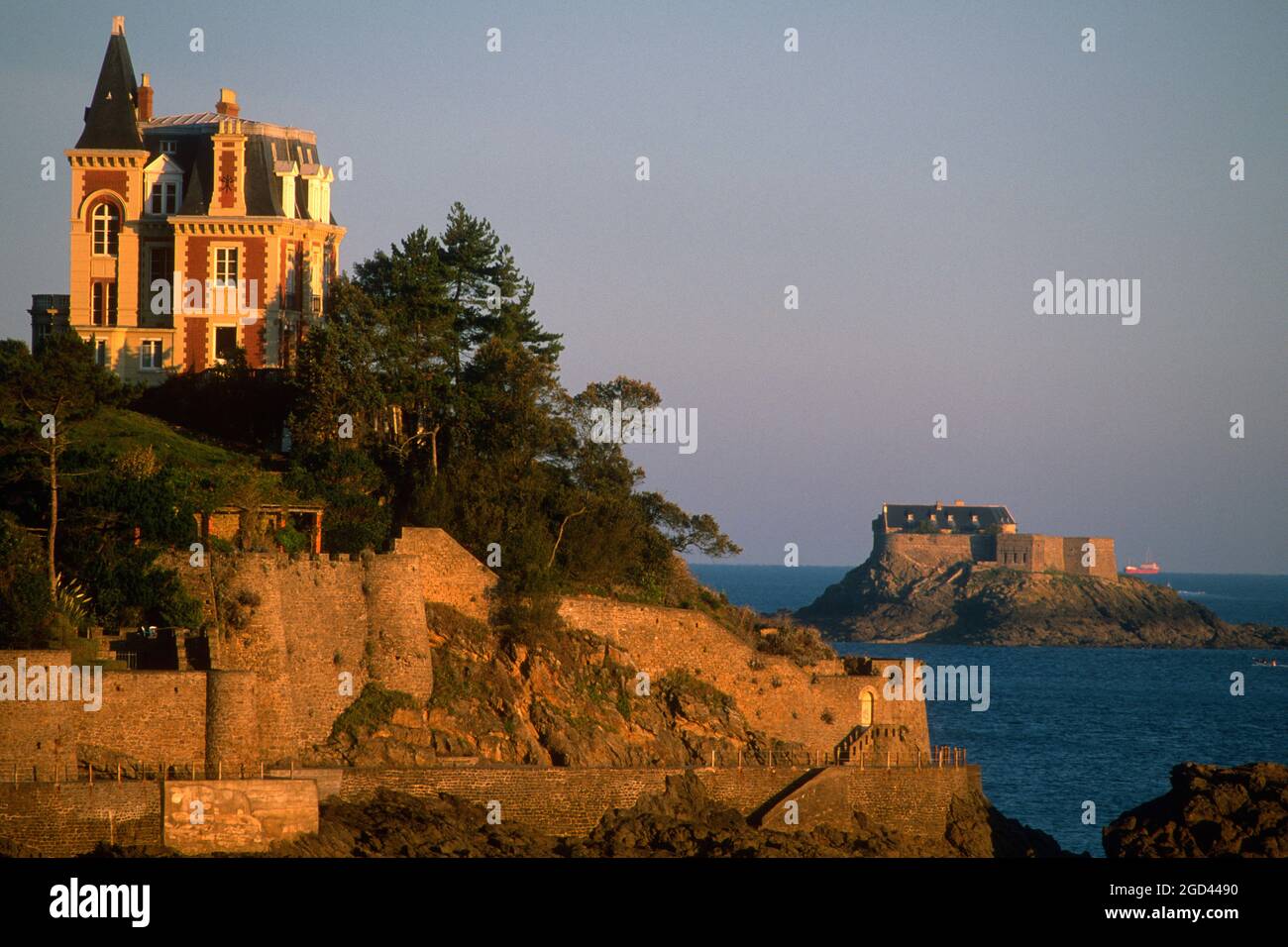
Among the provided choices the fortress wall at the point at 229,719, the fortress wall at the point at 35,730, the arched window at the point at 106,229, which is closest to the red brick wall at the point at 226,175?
the arched window at the point at 106,229

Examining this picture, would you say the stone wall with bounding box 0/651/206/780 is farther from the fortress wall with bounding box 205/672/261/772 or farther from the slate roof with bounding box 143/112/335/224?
the slate roof with bounding box 143/112/335/224

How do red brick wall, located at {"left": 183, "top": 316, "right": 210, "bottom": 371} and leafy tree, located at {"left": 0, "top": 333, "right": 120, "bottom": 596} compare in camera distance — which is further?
red brick wall, located at {"left": 183, "top": 316, "right": 210, "bottom": 371}

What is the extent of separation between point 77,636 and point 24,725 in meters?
3.49

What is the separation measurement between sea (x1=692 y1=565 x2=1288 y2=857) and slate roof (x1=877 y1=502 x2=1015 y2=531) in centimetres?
2558

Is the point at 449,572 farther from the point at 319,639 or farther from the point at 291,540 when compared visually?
the point at 319,639

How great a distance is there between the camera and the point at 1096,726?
95375mm

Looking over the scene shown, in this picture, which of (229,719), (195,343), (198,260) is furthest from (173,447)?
(229,719)

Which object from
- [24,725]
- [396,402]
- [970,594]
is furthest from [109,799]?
[970,594]

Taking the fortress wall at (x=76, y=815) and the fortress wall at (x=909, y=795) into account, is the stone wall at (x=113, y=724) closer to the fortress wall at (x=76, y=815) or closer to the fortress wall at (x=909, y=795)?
the fortress wall at (x=76, y=815)

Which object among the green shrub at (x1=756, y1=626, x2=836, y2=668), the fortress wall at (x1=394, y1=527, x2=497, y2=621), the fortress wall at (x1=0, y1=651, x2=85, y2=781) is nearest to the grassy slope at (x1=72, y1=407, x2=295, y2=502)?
the fortress wall at (x1=394, y1=527, x2=497, y2=621)

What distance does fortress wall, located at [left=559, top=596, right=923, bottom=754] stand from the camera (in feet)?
163

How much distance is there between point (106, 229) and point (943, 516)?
124 meters

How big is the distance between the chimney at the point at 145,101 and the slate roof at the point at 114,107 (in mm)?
746
